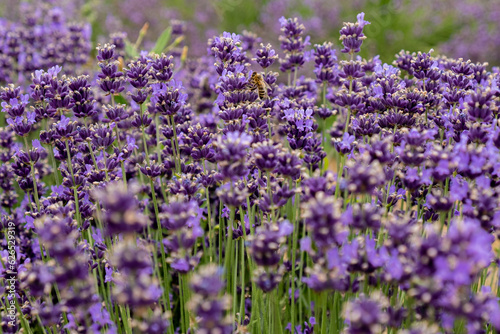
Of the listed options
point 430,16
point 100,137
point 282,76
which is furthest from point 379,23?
point 100,137

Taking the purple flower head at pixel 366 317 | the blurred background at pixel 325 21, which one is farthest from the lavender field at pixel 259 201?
the blurred background at pixel 325 21

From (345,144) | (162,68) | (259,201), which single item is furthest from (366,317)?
(162,68)

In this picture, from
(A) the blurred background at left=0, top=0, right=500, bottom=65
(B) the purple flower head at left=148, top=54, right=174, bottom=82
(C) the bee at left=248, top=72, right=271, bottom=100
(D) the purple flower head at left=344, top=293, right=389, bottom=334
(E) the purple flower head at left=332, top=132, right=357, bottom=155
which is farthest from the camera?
(A) the blurred background at left=0, top=0, right=500, bottom=65

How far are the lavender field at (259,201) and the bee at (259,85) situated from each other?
0.02 m

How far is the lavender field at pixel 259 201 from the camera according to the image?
4.12ft

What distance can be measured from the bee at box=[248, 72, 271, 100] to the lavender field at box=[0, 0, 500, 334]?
0.02 m

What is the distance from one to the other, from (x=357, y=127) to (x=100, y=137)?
1.22 meters

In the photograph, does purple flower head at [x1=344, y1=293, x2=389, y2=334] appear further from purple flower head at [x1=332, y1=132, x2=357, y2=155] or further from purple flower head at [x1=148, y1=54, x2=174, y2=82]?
purple flower head at [x1=148, y1=54, x2=174, y2=82]

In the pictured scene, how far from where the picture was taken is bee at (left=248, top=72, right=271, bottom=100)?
8.71 ft

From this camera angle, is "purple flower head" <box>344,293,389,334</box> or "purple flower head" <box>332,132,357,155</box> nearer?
"purple flower head" <box>344,293,389,334</box>

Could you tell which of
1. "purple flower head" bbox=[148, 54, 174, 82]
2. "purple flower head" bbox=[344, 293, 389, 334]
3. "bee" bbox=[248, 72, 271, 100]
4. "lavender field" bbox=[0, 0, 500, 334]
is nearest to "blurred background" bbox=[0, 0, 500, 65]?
"lavender field" bbox=[0, 0, 500, 334]

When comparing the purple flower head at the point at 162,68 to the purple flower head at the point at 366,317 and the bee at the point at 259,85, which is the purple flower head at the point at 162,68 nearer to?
the bee at the point at 259,85

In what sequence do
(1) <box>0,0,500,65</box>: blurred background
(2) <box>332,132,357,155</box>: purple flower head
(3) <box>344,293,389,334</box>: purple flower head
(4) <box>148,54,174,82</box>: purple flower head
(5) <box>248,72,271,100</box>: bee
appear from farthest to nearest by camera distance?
1. (1) <box>0,0,500,65</box>: blurred background
2. (5) <box>248,72,271,100</box>: bee
3. (4) <box>148,54,174,82</box>: purple flower head
4. (2) <box>332,132,357,155</box>: purple flower head
5. (3) <box>344,293,389,334</box>: purple flower head

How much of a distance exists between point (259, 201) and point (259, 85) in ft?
3.20
